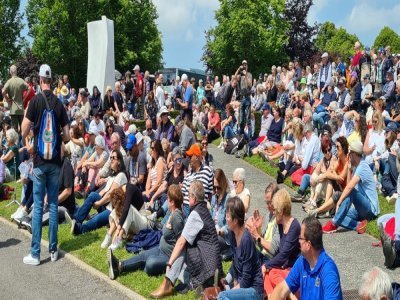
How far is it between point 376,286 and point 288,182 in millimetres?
8039

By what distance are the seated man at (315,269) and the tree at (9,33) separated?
4950 cm

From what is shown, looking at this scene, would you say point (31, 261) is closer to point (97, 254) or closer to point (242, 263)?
point (97, 254)

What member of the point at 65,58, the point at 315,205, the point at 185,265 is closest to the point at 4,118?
the point at 315,205

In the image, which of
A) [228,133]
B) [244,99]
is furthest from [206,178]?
[228,133]

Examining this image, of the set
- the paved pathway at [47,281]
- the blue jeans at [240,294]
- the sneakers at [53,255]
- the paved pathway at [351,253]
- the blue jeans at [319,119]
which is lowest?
the paved pathway at [47,281]

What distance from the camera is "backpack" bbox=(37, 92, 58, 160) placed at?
26.0 feet

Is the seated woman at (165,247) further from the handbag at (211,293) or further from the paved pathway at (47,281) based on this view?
the handbag at (211,293)

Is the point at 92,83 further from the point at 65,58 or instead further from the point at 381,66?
the point at 65,58

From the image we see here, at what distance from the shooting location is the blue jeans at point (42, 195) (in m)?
8.03

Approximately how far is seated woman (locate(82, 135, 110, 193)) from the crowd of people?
0.08 feet

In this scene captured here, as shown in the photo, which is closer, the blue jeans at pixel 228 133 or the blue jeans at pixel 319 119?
the blue jeans at pixel 319 119

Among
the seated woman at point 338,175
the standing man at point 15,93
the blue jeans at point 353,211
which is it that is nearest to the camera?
the blue jeans at point 353,211

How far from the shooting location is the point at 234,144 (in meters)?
16.0

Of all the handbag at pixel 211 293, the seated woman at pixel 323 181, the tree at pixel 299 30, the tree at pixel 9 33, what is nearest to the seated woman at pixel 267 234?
the handbag at pixel 211 293
